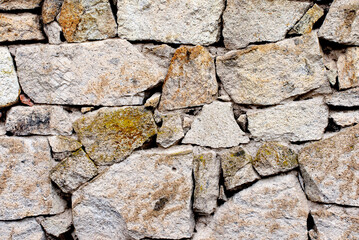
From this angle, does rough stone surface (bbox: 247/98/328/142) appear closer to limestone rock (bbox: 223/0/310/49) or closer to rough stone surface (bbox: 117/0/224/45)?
limestone rock (bbox: 223/0/310/49)

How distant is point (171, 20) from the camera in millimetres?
1244

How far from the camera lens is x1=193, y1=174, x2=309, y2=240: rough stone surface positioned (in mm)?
1211

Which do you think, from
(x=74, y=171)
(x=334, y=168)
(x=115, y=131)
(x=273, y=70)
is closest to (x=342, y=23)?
(x=273, y=70)

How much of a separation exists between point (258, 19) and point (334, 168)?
0.75 metres

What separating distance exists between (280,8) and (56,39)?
41.7 inches

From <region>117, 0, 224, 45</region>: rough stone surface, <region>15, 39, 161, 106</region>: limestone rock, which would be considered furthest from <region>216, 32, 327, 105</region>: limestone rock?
<region>15, 39, 161, 106</region>: limestone rock

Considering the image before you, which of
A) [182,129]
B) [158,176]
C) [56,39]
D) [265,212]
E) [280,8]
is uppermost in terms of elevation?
[280,8]

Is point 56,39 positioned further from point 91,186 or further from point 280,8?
point 280,8

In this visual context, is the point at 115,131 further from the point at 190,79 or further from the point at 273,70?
the point at 273,70

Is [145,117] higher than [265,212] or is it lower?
higher

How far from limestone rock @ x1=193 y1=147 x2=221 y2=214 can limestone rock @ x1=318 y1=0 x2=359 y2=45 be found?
748 millimetres

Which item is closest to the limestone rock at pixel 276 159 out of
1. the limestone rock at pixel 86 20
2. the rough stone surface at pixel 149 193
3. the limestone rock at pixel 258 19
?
the rough stone surface at pixel 149 193

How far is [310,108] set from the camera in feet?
3.97

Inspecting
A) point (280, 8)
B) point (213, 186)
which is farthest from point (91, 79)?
point (280, 8)
